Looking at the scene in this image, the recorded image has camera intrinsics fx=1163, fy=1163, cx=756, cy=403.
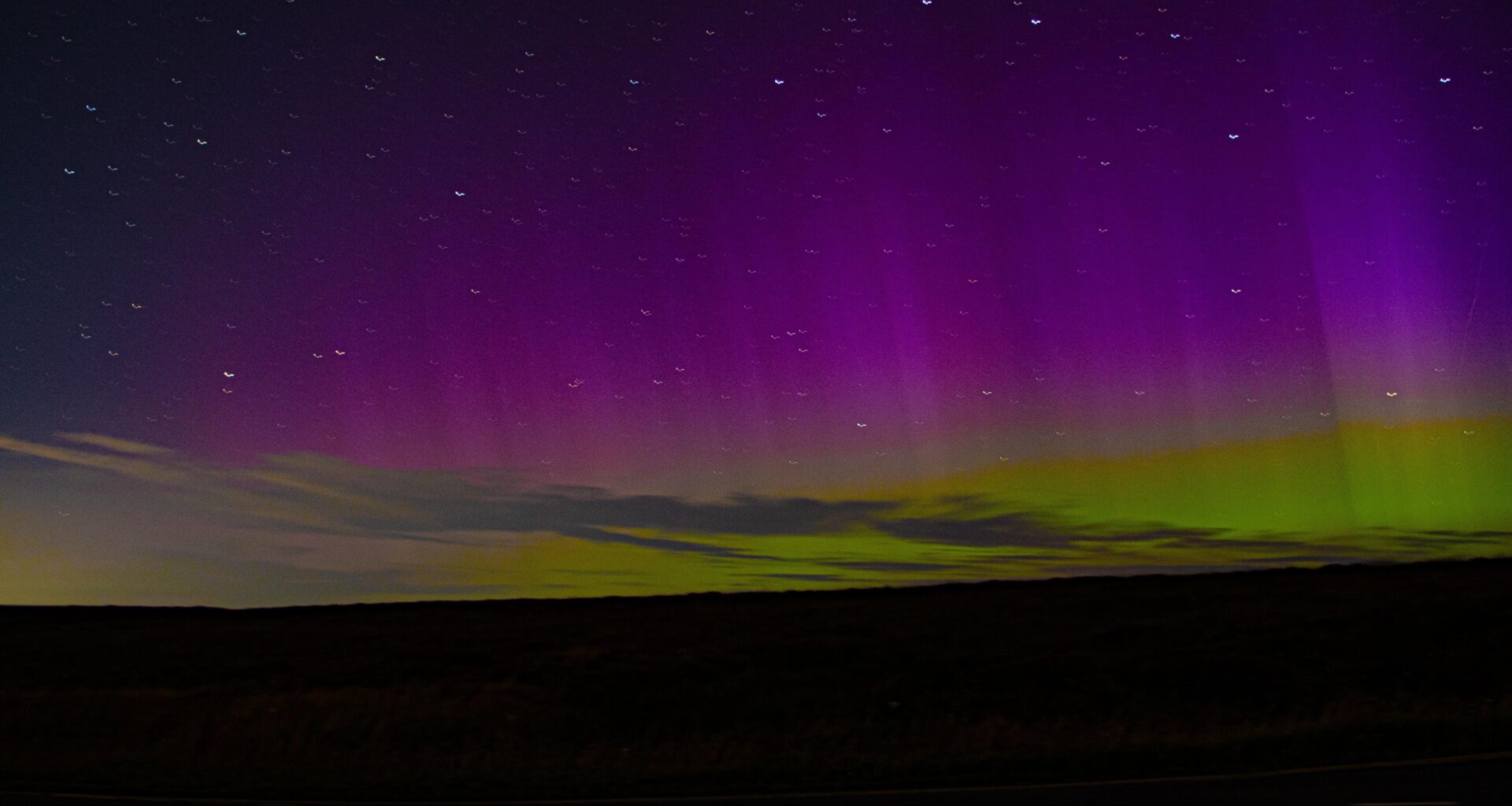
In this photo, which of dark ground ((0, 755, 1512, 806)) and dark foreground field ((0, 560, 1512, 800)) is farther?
dark foreground field ((0, 560, 1512, 800))

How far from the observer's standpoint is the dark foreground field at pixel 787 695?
19172 mm

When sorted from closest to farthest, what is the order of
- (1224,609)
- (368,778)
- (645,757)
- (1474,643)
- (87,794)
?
(87,794)
(368,778)
(645,757)
(1474,643)
(1224,609)

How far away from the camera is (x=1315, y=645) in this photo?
114 ft

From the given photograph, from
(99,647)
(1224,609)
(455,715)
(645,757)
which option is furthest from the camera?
(99,647)

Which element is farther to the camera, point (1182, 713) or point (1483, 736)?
point (1182, 713)

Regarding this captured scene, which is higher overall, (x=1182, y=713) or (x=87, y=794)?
(x=87, y=794)

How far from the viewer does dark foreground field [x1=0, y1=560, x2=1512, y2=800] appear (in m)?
19.2

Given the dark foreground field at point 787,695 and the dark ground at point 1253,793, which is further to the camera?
the dark foreground field at point 787,695

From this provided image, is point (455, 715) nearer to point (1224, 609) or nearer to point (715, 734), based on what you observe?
point (715, 734)

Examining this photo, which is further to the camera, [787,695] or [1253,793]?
[787,695]

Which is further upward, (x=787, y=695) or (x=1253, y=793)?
(x=1253, y=793)

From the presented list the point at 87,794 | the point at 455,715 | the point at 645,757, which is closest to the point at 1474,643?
the point at 645,757

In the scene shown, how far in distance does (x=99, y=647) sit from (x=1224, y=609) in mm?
45591

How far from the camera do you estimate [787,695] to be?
1206 inches
